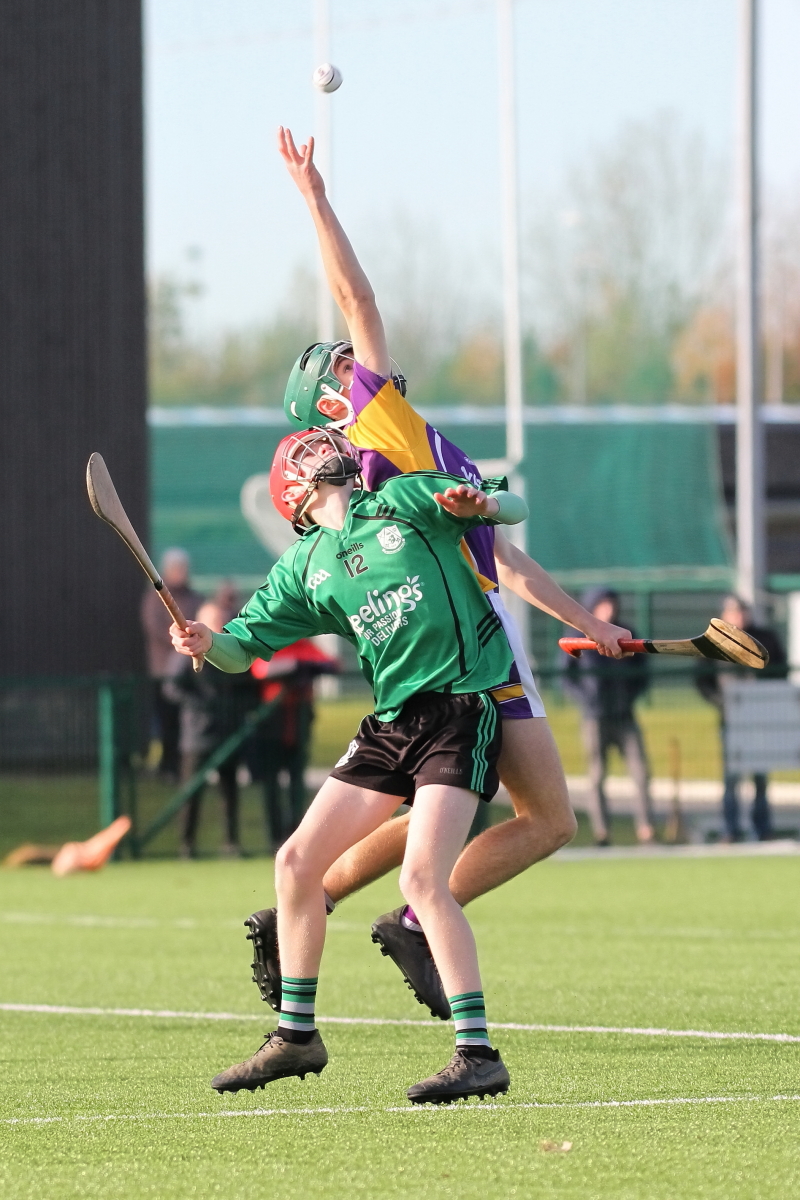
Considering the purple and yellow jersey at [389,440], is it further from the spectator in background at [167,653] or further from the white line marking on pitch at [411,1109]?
the spectator in background at [167,653]

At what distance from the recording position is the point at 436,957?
5.51m

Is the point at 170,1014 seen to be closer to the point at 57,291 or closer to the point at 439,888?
the point at 439,888

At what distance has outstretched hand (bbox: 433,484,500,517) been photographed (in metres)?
5.51

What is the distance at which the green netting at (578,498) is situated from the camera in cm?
3644

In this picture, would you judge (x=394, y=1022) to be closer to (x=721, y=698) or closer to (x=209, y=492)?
(x=721, y=698)

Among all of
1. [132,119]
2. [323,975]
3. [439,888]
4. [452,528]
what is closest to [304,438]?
[452,528]

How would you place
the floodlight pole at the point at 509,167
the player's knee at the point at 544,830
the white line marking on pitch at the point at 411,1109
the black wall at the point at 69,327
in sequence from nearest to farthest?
the white line marking on pitch at the point at 411,1109, the player's knee at the point at 544,830, the black wall at the point at 69,327, the floodlight pole at the point at 509,167

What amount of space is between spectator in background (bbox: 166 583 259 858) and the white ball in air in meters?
8.93

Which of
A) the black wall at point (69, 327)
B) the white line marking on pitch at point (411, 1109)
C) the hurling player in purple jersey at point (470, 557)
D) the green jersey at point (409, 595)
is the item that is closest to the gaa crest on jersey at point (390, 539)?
the green jersey at point (409, 595)

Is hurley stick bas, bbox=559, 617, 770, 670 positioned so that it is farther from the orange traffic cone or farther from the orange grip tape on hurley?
the orange traffic cone

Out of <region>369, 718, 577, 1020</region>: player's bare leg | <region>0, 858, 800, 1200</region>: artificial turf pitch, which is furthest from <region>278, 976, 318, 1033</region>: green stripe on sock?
<region>369, 718, 577, 1020</region>: player's bare leg

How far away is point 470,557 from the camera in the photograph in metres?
5.98

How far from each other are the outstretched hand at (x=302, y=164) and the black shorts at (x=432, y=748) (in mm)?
1696

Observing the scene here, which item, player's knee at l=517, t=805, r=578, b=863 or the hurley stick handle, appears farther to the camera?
player's knee at l=517, t=805, r=578, b=863
